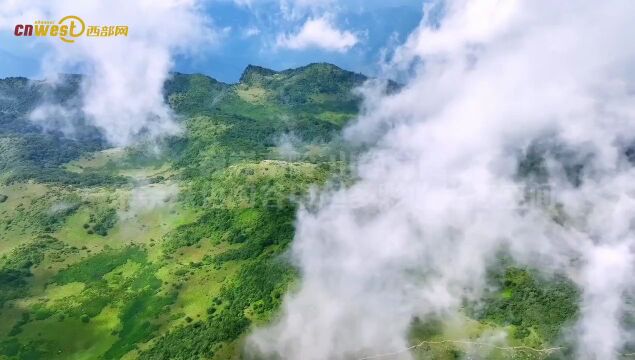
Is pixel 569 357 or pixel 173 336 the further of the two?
pixel 173 336

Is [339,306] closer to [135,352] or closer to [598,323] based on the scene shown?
[135,352]

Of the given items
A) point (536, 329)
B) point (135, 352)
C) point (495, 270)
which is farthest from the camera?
point (495, 270)

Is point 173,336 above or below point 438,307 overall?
below

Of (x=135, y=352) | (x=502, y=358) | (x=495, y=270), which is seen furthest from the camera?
(x=495, y=270)

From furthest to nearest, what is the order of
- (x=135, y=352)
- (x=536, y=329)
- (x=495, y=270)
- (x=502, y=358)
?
(x=495, y=270)
(x=135, y=352)
(x=536, y=329)
(x=502, y=358)

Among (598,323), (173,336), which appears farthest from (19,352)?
(598,323)

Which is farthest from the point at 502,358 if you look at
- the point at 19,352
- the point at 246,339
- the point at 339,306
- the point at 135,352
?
the point at 19,352

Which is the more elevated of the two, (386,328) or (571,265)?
(571,265)

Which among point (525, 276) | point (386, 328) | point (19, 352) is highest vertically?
point (525, 276)

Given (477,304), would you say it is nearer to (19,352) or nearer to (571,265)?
(571,265)
